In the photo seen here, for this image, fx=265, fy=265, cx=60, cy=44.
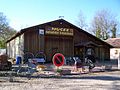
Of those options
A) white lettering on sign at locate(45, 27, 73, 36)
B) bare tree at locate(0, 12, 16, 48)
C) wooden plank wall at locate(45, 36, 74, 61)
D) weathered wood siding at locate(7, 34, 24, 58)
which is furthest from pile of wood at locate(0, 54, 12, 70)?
bare tree at locate(0, 12, 16, 48)

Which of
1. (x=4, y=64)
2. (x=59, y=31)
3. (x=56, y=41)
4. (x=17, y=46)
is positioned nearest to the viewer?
(x=4, y=64)

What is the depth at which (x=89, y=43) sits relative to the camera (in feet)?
115

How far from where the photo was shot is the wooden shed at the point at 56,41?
106ft

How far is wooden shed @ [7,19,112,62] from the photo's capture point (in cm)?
3241

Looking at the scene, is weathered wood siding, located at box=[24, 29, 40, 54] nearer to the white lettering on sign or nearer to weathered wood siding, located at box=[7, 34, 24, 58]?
weathered wood siding, located at box=[7, 34, 24, 58]

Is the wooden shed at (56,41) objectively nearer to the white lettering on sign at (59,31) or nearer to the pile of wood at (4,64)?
the white lettering on sign at (59,31)

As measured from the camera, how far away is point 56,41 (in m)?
34.2

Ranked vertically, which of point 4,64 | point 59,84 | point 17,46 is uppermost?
point 17,46

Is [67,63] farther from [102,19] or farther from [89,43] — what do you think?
[102,19]

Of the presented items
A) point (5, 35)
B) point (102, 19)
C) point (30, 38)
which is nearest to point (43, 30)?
point (30, 38)

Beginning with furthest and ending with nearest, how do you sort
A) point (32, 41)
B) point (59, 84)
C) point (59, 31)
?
point (59, 31)
point (32, 41)
point (59, 84)

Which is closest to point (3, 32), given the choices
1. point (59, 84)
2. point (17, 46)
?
point (17, 46)

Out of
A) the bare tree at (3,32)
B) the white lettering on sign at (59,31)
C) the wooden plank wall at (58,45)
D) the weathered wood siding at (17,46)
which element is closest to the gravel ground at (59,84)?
the wooden plank wall at (58,45)

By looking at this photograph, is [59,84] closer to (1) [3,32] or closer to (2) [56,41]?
(2) [56,41]
